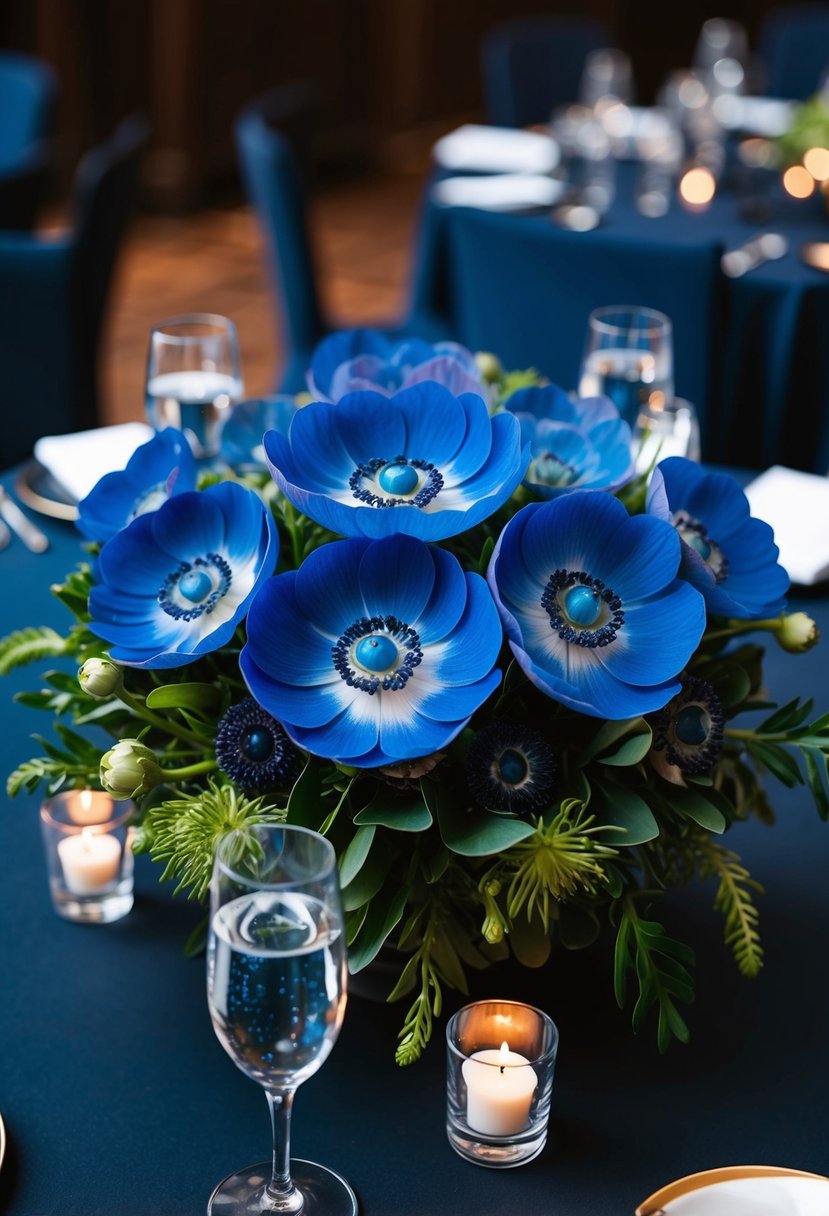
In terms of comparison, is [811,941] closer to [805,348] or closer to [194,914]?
[194,914]

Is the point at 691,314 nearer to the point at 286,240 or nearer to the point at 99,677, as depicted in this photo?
the point at 286,240

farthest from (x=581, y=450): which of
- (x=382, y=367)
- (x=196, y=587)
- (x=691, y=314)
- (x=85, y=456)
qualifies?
(x=691, y=314)

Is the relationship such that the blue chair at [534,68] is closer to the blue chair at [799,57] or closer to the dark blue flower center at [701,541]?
the blue chair at [799,57]

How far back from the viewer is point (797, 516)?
1413 mm

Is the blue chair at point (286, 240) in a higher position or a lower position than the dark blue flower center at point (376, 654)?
lower

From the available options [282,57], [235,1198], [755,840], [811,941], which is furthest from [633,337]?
[282,57]

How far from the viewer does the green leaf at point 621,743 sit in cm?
74

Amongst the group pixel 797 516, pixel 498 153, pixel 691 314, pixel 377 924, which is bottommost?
pixel 498 153

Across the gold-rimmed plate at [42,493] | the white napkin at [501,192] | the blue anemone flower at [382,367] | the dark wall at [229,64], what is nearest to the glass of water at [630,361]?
the blue anemone flower at [382,367]

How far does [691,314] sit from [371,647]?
172cm

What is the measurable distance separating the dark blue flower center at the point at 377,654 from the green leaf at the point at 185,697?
82 mm

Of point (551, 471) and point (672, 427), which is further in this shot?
point (672, 427)

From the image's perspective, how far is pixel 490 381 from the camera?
3.68 ft

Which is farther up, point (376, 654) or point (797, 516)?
point (376, 654)
